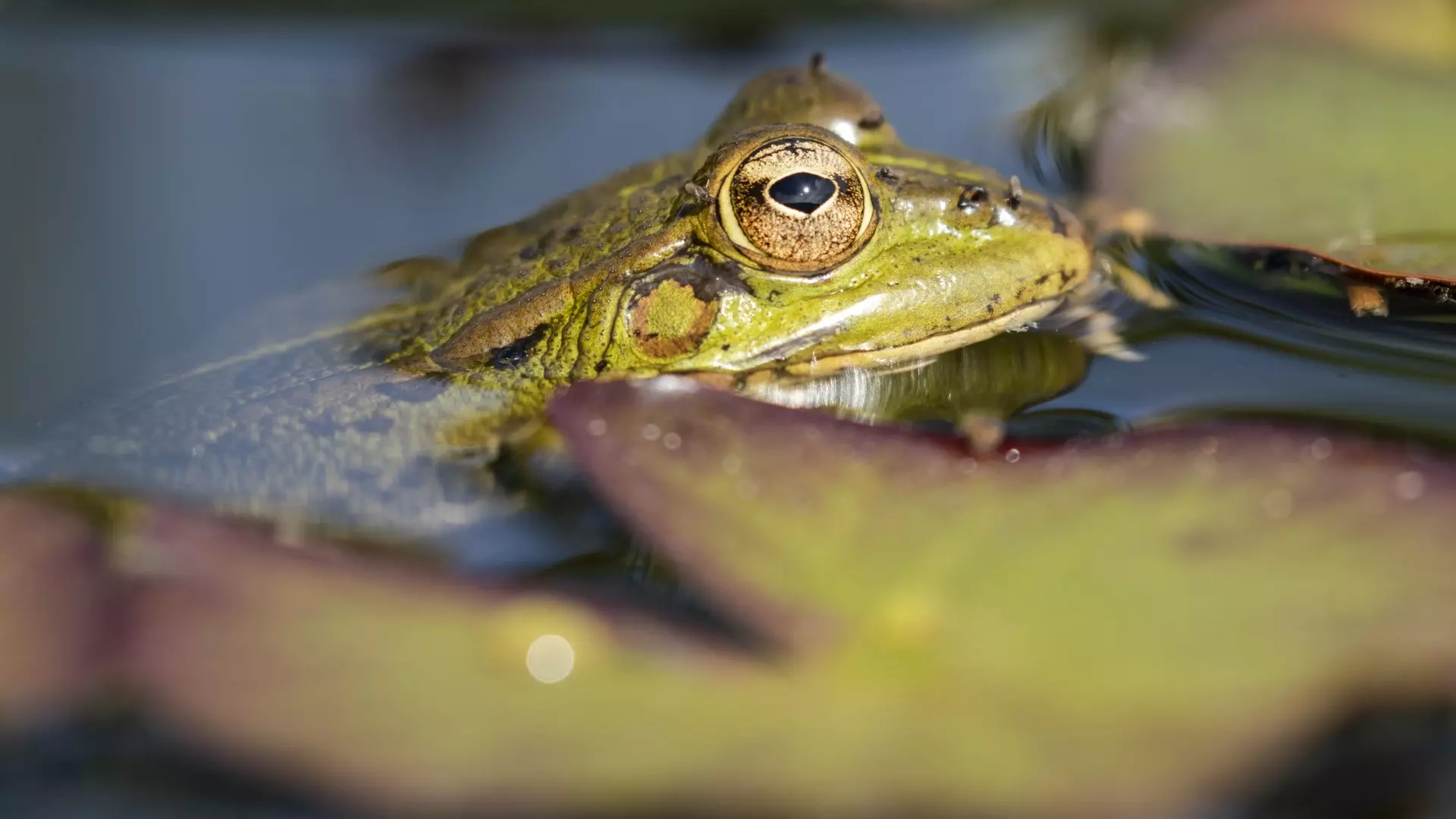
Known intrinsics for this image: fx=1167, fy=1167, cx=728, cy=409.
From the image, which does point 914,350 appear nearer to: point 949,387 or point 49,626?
point 949,387

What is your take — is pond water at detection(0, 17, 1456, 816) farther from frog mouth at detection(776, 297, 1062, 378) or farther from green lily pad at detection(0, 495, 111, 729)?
green lily pad at detection(0, 495, 111, 729)

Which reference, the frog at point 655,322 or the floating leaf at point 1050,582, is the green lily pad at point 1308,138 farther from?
the floating leaf at point 1050,582

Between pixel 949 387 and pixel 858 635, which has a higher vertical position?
pixel 949 387

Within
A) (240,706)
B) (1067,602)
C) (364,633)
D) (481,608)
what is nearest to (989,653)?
(1067,602)

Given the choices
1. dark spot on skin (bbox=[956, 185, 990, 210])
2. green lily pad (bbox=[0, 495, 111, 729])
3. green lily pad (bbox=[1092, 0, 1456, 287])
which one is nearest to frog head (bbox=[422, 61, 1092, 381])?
dark spot on skin (bbox=[956, 185, 990, 210])

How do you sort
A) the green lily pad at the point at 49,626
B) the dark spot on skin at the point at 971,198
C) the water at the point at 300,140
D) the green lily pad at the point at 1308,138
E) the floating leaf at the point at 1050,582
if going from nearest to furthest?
the floating leaf at the point at 1050,582 < the green lily pad at the point at 49,626 < the dark spot on skin at the point at 971,198 < the green lily pad at the point at 1308,138 < the water at the point at 300,140

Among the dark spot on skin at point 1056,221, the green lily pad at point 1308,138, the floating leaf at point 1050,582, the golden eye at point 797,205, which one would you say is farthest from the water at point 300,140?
the floating leaf at point 1050,582

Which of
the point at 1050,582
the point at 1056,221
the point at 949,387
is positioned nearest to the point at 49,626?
the point at 1050,582

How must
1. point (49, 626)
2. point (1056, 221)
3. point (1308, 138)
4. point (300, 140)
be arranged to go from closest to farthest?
point (49, 626) < point (1056, 221) < point (1308, 138) < point (300, 140)
